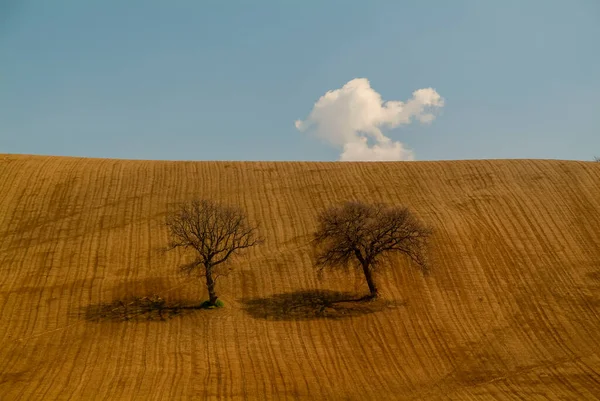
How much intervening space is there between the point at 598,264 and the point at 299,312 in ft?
72.9

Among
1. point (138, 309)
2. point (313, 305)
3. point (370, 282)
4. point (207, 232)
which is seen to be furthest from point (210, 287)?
point (370, 282)

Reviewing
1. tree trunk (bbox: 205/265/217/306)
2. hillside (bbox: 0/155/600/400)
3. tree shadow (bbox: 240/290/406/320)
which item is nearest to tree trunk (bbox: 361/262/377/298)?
tree shadow (bbox: 240/290/406/320)

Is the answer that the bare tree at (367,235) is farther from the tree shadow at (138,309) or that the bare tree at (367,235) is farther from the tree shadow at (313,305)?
the tree shadow at (138,309)

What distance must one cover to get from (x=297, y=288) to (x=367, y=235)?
6.02m

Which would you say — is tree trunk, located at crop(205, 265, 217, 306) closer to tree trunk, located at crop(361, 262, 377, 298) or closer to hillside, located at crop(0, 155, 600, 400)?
hillside, located at crop(0, 155, 600, 400)

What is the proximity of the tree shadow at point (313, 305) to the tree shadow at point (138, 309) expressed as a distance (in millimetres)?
3713

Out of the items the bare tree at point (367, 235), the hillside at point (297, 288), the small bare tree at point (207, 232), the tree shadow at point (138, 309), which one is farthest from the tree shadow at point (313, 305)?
the tree shadow at point (138, 309)

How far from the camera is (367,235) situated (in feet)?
121

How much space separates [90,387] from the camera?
26016 mm

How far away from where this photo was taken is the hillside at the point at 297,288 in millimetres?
27672

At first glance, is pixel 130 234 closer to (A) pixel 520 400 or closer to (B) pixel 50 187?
(B) pixel 50 187

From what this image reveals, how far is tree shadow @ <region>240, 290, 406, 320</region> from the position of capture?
115ft

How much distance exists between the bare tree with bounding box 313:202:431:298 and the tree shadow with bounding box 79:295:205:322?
9.45 m

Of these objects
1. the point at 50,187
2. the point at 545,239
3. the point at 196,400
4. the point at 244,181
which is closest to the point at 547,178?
the point at 545,239
